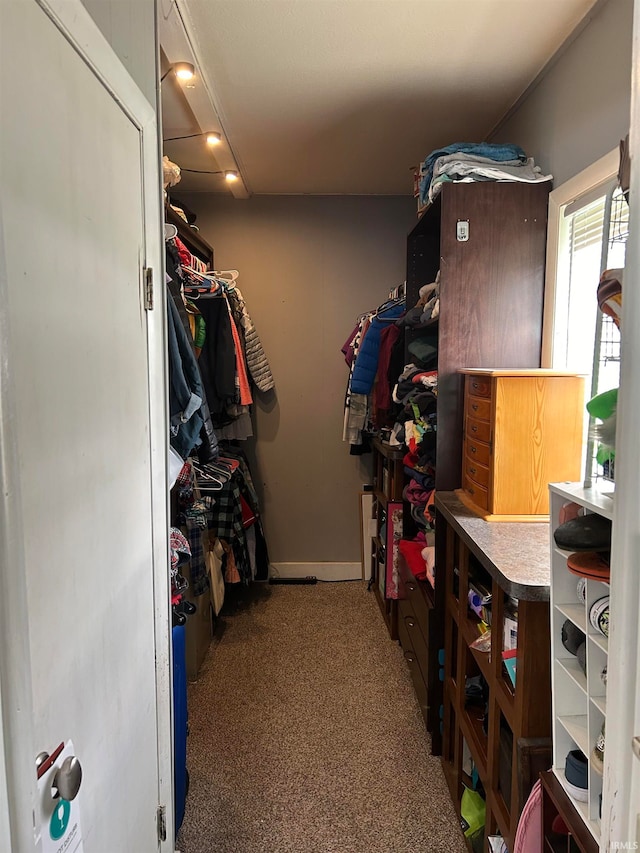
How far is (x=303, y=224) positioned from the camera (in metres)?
3.40

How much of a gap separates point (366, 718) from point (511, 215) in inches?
82.7

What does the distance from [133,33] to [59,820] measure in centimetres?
143

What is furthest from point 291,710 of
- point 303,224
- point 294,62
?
point 303,224

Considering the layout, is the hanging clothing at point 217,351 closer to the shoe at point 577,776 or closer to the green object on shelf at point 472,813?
the green object on shelf at point 472,813

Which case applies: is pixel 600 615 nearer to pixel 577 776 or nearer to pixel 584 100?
pixel 577 776

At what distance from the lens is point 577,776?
36.2 inches

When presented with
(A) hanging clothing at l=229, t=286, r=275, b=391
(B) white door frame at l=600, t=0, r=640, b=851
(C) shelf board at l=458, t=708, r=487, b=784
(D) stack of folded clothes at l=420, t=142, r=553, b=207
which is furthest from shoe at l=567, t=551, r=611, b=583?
(A) hanging clothing at l=229, t=286, r=275, b=391

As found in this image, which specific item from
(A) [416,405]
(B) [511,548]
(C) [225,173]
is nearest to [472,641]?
(B) [511,548]

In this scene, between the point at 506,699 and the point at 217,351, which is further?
the point at 217,351

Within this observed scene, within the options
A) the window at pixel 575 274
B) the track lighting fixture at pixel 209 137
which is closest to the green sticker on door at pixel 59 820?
the window at pixel 575 274

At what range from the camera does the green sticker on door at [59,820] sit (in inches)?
26.4

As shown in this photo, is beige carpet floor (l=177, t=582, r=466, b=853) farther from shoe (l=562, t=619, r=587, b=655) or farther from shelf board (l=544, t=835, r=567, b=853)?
shoe (l=562, t=619, r=587, b=655)

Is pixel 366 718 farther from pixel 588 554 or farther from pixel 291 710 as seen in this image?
pixel 588 554

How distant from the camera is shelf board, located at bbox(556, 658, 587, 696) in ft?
3.01
